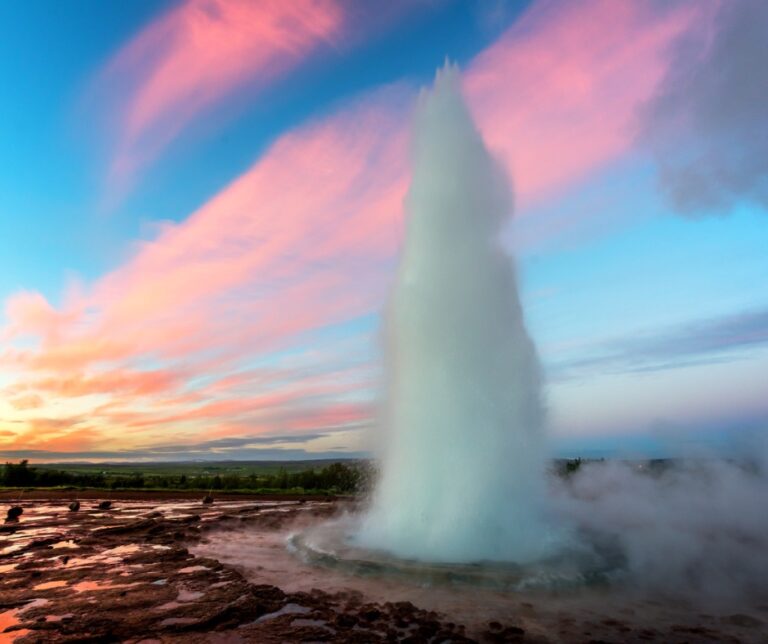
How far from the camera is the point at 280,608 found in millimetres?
10789

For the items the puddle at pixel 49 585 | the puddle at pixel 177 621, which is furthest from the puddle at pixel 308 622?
the puddle at pixel 49 585

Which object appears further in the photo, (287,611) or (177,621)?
(287,611)

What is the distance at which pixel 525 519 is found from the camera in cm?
1541

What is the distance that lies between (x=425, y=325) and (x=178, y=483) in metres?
46.6

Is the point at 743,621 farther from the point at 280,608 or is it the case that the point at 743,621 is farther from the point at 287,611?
the point at 280,608

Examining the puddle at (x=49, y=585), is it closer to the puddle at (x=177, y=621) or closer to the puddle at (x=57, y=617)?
the puddle at (x=57, y=617)

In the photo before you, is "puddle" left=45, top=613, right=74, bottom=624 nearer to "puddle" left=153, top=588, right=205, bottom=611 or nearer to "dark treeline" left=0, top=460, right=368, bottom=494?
"puddle" left=153, top=588, right=205, bottom=611

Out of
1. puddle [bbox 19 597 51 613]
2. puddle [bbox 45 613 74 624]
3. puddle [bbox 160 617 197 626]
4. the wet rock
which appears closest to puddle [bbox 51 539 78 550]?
puddle [bbox 19 597 51 613]

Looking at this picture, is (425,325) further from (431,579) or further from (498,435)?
(431,579)

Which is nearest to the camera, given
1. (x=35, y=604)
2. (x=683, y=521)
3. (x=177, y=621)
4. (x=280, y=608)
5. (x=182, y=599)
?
(x=177, y=621)

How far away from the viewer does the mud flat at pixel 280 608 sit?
9.26m

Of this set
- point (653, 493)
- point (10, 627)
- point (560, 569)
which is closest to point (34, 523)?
point (10, 627)

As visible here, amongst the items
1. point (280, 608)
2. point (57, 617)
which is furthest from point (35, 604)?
point (280, 608)

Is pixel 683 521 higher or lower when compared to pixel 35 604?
higher
